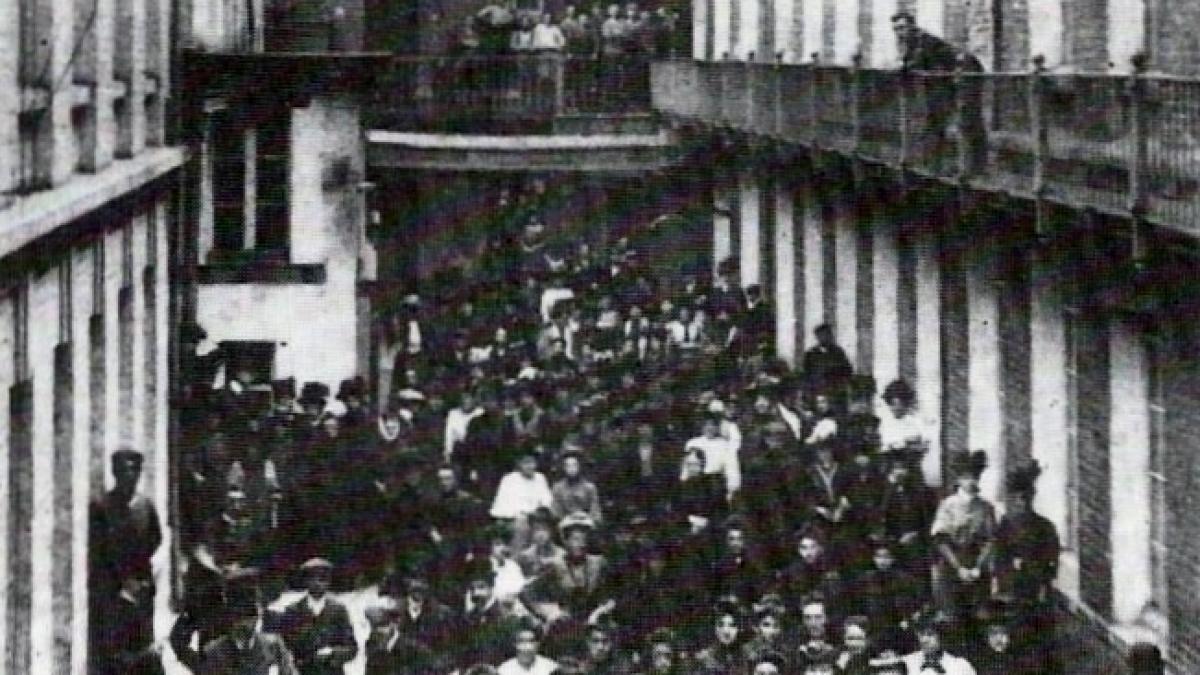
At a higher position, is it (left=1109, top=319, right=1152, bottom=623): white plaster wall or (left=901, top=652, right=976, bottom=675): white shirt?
(left=1109, top=319, right=1152, bottom=623): white plaster wall

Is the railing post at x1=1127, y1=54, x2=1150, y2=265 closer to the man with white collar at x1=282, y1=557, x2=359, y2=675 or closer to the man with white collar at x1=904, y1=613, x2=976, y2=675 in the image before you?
the man with white collar at x1=904, y1=613, x2=976, y2=675

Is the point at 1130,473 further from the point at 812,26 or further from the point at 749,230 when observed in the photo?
the point at 749,230

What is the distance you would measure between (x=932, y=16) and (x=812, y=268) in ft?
25.0

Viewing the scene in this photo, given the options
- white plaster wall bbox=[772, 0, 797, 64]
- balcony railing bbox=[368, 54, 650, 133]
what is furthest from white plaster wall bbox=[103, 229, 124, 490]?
balcony railing bbox=[368, 54, 650, 133]

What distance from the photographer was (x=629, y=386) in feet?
83.1

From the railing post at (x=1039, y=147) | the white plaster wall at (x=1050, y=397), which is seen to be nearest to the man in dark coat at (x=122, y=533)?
the railing post at (x=1039, y=147)

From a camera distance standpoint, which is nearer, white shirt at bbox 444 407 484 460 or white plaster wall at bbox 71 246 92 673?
white plaster wall at bbox 71 246 92 673

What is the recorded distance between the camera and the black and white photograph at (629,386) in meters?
16.2

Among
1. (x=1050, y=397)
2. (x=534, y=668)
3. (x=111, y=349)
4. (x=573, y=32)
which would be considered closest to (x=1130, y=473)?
(x=1050, y=397)

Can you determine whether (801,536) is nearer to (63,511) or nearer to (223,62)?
(63,511)

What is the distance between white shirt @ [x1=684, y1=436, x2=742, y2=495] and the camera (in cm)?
2189

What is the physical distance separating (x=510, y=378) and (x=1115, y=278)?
1005 cm

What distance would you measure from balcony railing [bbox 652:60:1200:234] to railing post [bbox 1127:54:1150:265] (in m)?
0.01

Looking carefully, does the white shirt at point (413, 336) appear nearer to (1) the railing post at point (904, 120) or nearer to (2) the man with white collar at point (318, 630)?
(1) the railing post at point (904, 120)
